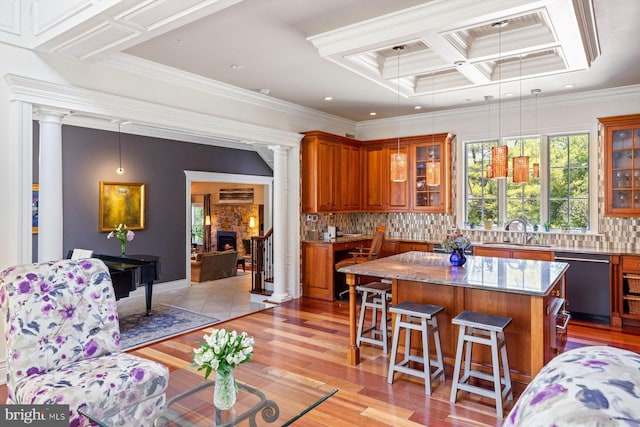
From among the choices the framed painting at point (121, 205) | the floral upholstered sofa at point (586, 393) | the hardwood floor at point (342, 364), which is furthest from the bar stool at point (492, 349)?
the framed painting at point (121, 205)

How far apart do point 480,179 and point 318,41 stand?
13.0ft

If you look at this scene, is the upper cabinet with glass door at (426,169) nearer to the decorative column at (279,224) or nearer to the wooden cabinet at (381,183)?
the wooden cabinet at (381,183)

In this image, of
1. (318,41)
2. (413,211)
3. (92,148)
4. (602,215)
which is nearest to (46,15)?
(318,41)

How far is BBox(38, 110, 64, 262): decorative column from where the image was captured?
3799 millimetres

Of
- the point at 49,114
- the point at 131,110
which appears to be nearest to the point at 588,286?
the point at 131,110

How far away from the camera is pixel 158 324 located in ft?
17.1

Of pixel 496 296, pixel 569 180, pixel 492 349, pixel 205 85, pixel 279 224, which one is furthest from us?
pixel 279 224

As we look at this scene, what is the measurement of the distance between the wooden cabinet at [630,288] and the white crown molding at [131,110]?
4.72 m

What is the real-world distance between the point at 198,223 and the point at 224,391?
1150cm

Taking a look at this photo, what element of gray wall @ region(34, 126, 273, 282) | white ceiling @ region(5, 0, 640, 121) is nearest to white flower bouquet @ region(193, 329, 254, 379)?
white ceiling @ region(5, 0, 640, 121)

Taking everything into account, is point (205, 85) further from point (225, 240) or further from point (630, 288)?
point (225, 240)

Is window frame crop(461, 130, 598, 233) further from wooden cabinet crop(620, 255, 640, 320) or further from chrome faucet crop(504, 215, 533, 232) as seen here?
wooden cabinet crop(620, 255, 640, 320)

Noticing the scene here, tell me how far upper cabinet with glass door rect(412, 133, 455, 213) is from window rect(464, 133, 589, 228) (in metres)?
0.38

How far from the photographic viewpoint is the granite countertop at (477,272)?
302cm
